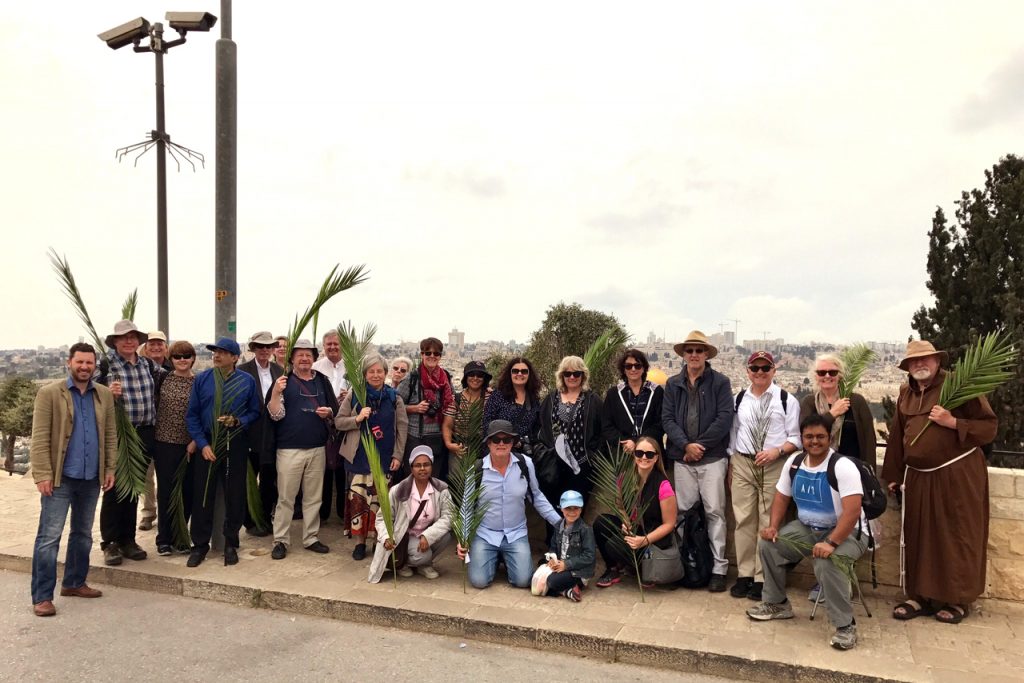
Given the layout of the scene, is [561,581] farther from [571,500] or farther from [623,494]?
[623,494]

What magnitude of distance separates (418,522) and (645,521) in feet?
6.09

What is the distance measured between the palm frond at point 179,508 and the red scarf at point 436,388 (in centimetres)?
220

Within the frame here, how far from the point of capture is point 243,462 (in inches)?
269

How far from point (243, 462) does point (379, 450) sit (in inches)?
49.1

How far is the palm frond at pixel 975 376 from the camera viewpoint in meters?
5.04

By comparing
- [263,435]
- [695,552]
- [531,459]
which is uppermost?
[263,435]

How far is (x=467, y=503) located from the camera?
6.03 metres

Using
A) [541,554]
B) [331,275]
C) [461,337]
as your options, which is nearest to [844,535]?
[541,554]

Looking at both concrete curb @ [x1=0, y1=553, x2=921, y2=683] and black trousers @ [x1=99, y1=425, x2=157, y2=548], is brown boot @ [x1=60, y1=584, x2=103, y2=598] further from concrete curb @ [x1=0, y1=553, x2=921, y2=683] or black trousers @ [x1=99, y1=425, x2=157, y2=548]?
black trousers @ [x1=99, y1=425, x2=157, y2=548]

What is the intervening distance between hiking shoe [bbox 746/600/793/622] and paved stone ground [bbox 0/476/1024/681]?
0.22 feet

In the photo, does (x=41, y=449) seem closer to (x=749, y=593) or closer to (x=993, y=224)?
(x=749, y=593)

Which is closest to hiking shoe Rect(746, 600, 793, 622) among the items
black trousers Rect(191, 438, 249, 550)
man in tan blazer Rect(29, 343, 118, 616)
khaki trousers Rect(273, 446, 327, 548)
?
khaki trousers Rect(273, 446, 327, 548)

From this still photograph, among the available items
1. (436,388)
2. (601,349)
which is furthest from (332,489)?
(601,349)

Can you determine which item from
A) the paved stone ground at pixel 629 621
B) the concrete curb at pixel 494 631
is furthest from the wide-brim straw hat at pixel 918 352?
the concrete curb at pixel 494 631
